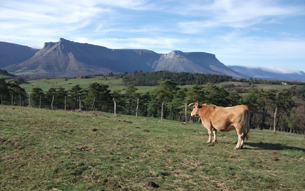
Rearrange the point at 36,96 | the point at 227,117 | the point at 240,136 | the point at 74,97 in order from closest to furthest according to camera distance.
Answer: the point at 240,136 < the point at 227,117 < the point at 36,96 < the point at 74,97

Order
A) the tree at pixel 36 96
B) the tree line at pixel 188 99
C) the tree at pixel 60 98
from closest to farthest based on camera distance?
the tree line at pixel 188 99, the tree at pixel 36 96, the tree at pixel 60 98

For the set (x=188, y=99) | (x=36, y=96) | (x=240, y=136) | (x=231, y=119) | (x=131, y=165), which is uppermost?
(x=231, y=119)

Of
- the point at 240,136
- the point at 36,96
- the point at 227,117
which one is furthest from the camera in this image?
the point at 36,96

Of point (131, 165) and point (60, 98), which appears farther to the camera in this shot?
point (60, 98)

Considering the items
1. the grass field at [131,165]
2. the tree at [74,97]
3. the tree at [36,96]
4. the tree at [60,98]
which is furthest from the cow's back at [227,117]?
the tree at [60,98]

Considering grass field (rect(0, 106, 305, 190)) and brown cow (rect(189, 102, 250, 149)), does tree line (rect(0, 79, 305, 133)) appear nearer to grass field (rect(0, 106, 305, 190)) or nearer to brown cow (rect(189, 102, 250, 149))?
brown cow (rect(189, 102, 250, 149))

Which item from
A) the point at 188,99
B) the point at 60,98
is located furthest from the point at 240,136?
the point at 60,98

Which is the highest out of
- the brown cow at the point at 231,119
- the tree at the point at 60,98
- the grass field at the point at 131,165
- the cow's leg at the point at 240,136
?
the brown cow at the point at 231,119

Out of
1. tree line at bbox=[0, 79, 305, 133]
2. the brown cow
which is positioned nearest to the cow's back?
the brown cow

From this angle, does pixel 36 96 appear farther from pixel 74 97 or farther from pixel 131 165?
pixel 131 165

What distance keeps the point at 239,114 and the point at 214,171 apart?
13.5 feet

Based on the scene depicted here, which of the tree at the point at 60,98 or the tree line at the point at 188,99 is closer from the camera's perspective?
the tree line at the point at 188,99

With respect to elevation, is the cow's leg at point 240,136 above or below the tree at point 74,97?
above

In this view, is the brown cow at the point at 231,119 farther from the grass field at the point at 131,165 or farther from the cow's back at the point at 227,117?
the grass field at the point at 131,165
